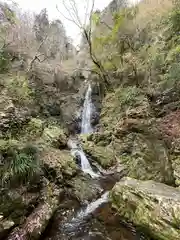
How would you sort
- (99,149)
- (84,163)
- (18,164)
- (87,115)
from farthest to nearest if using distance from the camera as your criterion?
(87,115) < (99,149) < (84,163) < (18,164)

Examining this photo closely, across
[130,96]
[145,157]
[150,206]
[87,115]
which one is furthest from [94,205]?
[87,115]

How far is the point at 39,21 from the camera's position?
2239 cm

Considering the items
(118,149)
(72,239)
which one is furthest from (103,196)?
(118,149)

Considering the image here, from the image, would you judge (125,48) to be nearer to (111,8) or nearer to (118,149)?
(111,8)

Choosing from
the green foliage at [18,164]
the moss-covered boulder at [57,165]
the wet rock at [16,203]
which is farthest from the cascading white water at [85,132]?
the wet rock at [16,203]

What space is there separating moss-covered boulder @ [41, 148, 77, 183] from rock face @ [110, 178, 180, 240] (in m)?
1.93

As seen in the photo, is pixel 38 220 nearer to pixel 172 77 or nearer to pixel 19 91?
pixel 19 91

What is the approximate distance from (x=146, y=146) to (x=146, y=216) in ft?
13.7

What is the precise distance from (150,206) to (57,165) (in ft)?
11.9

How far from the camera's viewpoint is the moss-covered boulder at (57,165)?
768 cm

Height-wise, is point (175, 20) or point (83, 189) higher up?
point (175, 20)

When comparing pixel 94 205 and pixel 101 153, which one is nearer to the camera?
pixel 94 205

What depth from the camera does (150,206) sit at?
5414 mm

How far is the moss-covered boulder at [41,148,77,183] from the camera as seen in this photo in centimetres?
768
